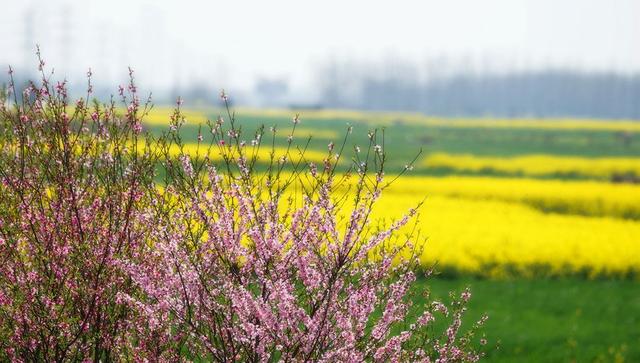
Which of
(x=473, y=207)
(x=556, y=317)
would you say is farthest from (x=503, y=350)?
(x=473, y=207)

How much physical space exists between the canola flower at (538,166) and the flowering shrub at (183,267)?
41.4 m

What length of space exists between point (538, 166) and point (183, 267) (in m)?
45.1

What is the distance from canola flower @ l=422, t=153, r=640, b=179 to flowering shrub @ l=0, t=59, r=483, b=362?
41.4 metres

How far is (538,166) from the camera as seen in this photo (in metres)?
49.7

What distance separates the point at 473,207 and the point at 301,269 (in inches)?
1031

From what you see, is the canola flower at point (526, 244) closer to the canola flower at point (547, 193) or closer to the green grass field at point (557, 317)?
the green grass field at point (557, 317)

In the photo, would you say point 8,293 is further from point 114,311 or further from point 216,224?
point 216,224

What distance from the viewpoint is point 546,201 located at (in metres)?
34.7

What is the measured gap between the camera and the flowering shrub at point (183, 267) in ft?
21.9

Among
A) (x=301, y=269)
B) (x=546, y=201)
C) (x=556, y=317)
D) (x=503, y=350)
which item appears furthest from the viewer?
(x=546, y=201)

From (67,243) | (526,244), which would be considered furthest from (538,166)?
(67,243)

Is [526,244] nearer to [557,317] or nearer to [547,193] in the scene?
[557,317]

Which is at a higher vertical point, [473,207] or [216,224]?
[216,224]

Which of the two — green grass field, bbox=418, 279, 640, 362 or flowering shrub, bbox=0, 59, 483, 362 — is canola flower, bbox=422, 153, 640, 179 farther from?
flowering shrub, bbox=0, 59, 483, 362
